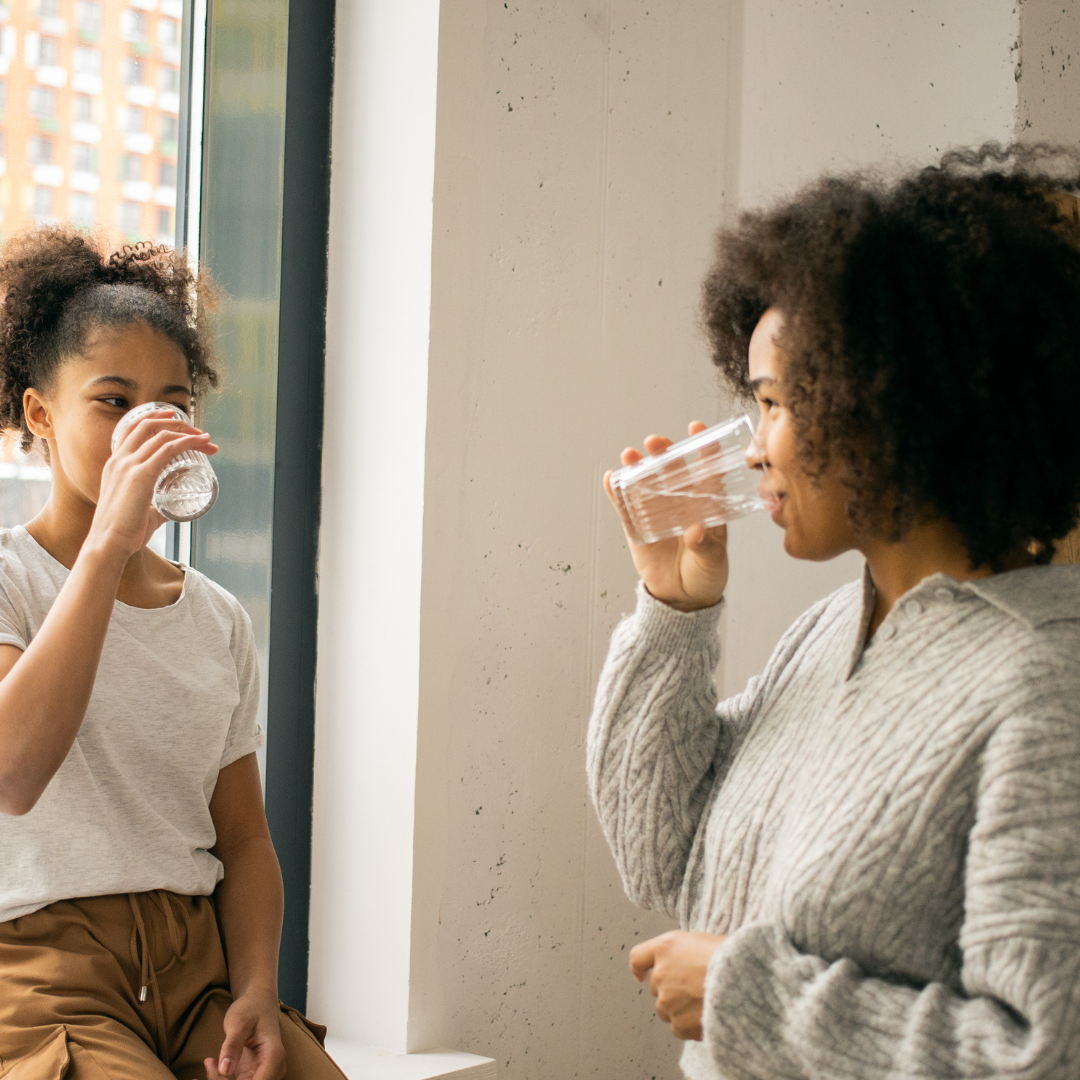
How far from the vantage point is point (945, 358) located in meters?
0.93

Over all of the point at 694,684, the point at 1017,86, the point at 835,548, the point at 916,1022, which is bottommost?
the point at 916,1022

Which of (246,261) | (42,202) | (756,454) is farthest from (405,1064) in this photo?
(42,202)

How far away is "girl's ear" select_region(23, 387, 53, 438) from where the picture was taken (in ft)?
4.14

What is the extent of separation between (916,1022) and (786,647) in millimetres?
442

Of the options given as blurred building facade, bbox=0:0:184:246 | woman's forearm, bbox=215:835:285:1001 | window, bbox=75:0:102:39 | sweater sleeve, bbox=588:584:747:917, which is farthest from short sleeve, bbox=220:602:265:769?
window, bbox=75:0:102:39

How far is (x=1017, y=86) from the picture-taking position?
6.37ft

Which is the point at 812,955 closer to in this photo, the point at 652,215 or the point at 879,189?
the point at 879,189

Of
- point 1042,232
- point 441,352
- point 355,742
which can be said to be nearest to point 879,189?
point 1042,232

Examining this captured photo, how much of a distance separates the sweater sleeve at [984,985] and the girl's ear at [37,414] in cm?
91

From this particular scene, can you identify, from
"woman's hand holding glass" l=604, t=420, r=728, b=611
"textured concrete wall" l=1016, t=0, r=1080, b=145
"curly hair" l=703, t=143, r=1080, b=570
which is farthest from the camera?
"textured concrete wall" l=1016, t=0, r=1080, b=145

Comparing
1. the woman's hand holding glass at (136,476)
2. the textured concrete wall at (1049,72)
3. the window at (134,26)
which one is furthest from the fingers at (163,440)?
the textured concrete wall at (1049,72)

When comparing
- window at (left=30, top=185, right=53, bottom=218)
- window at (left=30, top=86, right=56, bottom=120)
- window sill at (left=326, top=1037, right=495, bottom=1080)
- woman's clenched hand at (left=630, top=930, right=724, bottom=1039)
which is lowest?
window sill at (left=326, top=1037, right=495, bottom=1080)

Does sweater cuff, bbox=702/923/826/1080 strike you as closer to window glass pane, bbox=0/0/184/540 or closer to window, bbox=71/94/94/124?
window glass pane, bbox=0/0/184/540

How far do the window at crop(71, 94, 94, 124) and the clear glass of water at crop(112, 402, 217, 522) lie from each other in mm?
684
